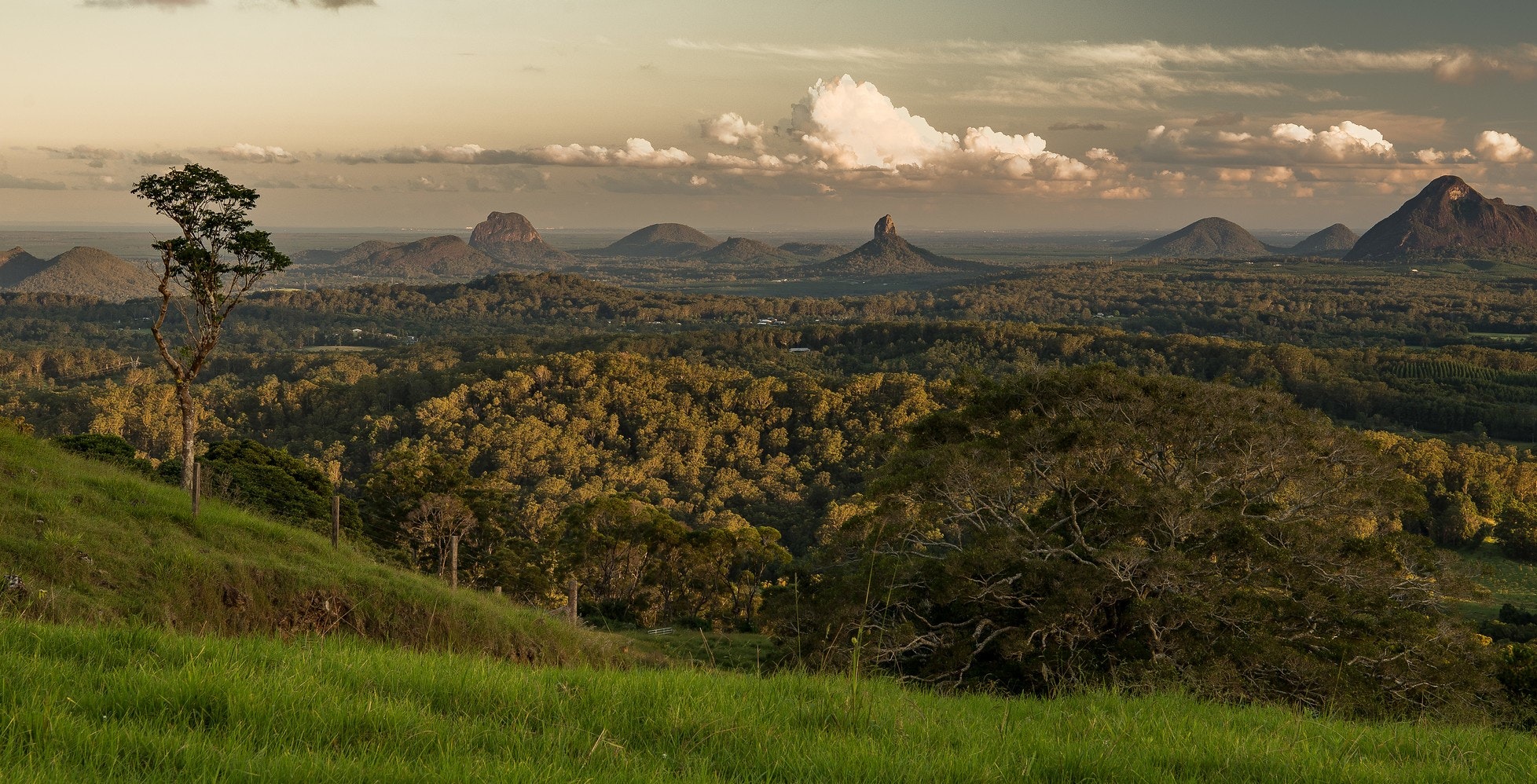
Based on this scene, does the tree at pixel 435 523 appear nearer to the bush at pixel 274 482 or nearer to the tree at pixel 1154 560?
the bush at pixel 274 482

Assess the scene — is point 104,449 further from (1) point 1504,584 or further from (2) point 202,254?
(1) point 1504,584

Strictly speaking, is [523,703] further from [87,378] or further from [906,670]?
[87,378]

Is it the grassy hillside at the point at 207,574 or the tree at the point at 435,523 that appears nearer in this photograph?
the grassy hillside at the point at 207,574

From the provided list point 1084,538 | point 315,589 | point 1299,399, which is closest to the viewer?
point 315,589

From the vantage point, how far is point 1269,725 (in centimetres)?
461

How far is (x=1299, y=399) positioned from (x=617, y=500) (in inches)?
3532

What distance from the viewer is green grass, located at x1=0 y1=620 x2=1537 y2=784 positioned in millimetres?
2834

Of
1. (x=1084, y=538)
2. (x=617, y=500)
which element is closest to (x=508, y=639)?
(x=1084, y=538)

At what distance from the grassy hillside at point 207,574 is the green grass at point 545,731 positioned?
487cm

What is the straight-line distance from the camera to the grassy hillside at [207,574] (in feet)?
32.3

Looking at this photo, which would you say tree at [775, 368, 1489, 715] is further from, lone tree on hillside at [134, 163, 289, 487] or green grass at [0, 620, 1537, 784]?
lone tree on hillside at [134, 163, 289, 487]

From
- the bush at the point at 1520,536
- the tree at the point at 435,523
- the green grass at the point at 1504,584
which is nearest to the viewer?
the tree at the point at 435,523

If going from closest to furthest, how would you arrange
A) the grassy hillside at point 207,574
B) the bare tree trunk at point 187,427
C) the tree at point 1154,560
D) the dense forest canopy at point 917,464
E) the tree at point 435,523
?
the grassy hillside at point 207,574 < the tree at point 1154,560 < the dense forest canopy at point 917,464 < the bare tree trunk at point 187,427 < the tree at point 435,523

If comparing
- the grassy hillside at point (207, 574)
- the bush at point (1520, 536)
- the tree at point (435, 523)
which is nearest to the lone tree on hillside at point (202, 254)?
the grassy hillside at point (207, 574)
